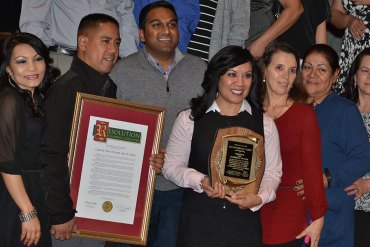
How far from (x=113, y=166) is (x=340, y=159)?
→ 5.31 feet

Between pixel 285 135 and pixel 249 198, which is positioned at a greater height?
pixel 285 135

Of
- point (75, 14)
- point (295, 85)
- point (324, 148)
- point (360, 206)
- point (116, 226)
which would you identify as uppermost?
point (75, 14)

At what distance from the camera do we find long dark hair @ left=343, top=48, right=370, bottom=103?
5.42 metres

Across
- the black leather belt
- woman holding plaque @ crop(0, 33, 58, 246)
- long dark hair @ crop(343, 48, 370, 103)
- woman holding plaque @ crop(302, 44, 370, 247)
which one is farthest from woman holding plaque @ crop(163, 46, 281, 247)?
the black leather belt

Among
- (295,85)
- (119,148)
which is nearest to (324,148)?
(295,85)

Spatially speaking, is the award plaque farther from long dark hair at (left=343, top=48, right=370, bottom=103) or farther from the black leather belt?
the black leather belt

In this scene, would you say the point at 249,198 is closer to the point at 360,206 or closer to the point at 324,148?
the point at 324,148

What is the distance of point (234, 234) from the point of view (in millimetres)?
4246

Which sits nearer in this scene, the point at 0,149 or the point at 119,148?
the point at 0,149

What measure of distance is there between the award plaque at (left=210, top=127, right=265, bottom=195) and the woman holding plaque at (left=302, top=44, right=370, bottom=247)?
2.37 ft

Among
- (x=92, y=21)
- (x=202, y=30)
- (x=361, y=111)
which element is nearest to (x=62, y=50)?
(x=92, y=21)

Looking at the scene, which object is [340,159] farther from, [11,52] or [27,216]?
[11,52]

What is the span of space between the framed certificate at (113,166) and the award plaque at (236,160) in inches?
21.0

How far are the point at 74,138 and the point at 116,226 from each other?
677 mm
